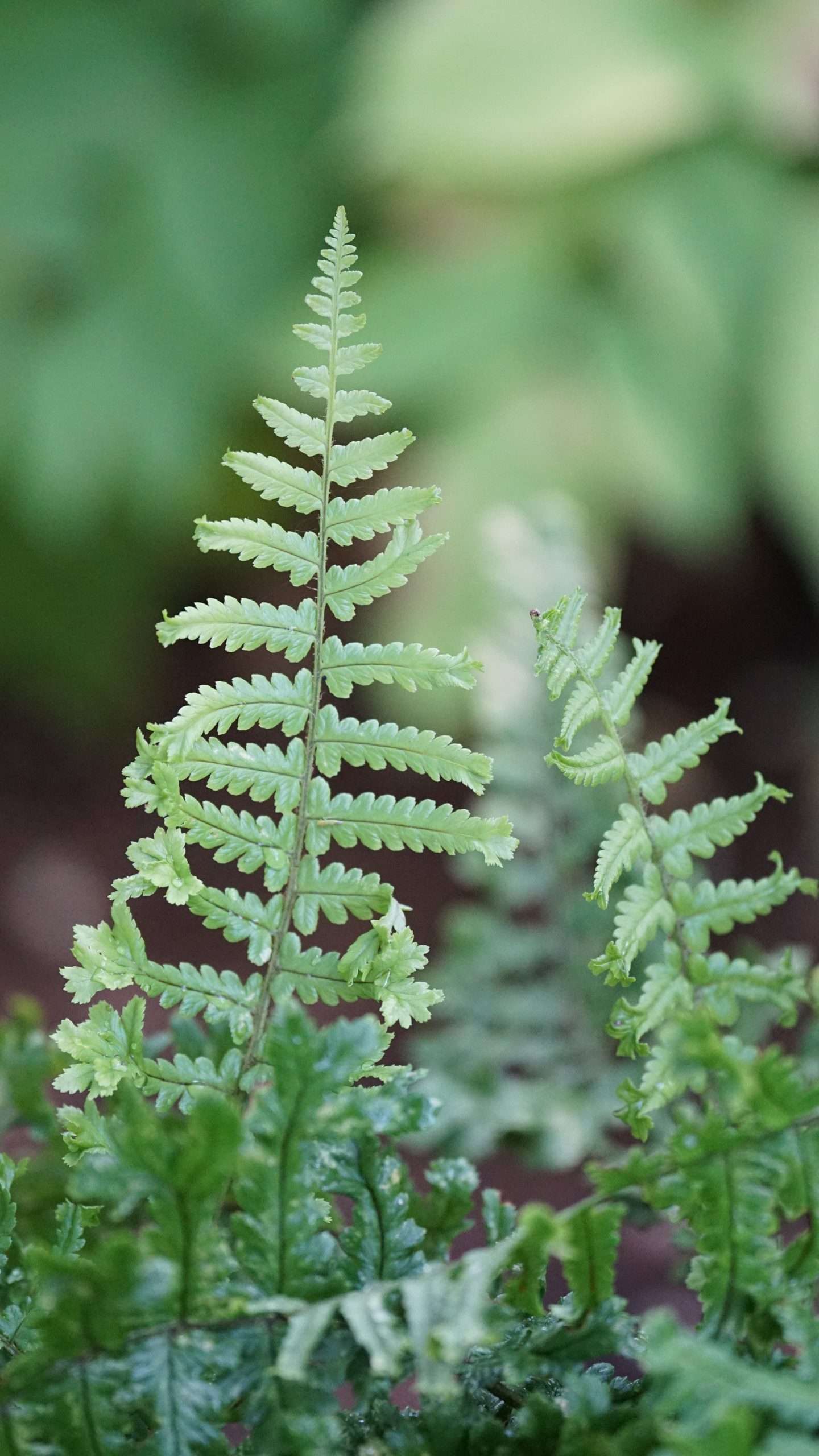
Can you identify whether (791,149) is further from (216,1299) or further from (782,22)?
(216,1299)

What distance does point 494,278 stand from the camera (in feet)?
6.40

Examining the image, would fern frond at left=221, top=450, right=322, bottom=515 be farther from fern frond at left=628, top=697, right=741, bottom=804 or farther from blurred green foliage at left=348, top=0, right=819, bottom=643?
blurred green foliage at left=348, top=0, right=819, bottom=643

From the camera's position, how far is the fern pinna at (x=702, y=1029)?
0.34m

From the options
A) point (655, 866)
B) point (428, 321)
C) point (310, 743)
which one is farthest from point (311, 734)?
point (428, 321)

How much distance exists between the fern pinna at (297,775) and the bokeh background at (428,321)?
1160mm

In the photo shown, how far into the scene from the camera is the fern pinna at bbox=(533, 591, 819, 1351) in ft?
1.11

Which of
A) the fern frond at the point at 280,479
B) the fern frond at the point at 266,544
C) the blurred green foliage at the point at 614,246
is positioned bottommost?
the fern frond at the point at 266,544

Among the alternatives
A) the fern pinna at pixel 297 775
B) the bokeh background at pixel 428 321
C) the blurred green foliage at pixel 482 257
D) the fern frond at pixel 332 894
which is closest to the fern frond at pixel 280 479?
the fern pinna at pixel 297 775

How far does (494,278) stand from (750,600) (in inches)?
30.4

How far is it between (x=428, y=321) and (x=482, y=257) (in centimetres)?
13

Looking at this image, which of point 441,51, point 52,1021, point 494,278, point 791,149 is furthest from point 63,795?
point 791,149

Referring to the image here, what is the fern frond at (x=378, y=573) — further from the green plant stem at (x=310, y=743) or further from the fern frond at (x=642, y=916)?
the fern frond at (x=642, y=916)

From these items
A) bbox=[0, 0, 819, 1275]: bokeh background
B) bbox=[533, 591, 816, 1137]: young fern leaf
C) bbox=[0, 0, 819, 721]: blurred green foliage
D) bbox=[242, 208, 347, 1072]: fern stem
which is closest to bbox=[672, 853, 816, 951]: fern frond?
bbox=[533, 591, 816, 1137]: young fern leaf

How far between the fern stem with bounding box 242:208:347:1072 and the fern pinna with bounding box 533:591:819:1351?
64 mm
